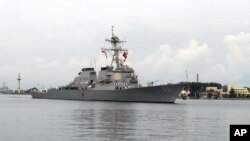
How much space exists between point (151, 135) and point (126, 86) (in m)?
65.3

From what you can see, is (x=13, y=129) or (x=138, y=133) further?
(x=13, y=129)

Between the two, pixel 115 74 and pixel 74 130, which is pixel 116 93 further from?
pixel 74 130

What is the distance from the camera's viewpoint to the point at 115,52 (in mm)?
99938

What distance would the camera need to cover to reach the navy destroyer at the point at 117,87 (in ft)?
293

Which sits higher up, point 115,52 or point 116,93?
point 115,52

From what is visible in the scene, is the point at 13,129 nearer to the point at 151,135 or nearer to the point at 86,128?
the point at 86,128

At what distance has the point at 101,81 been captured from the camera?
97.9 m

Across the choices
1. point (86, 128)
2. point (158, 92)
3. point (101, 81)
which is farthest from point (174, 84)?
point (86, 128)

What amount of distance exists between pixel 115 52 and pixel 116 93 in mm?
11406

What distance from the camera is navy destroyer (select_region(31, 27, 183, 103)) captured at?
89.3m

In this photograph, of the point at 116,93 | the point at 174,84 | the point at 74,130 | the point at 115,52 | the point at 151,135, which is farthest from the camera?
the point at 115,52

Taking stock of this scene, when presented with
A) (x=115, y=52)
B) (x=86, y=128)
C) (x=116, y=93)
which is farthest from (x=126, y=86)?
(x=86, y=128)

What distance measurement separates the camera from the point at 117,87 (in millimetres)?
93062

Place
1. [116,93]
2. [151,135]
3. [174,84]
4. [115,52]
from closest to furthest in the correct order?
[151,135], [174,84], [116,93], [115,52]
